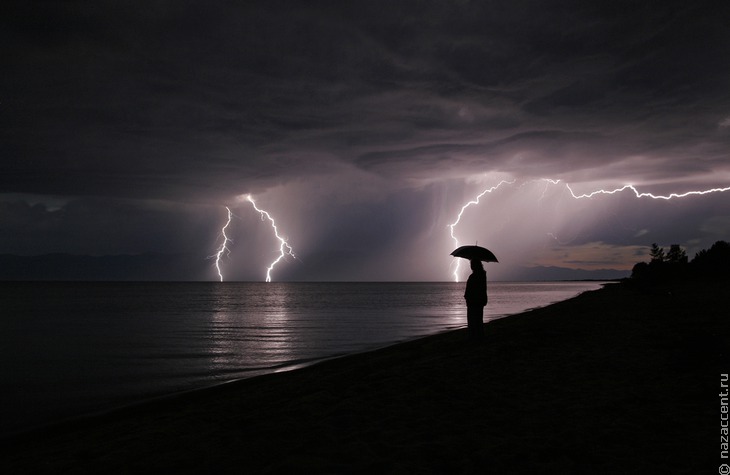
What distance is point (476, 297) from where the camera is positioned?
1498 centimetres

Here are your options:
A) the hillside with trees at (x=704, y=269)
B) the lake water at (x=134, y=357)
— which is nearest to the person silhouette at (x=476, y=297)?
the lake water at (x=134, y=357)

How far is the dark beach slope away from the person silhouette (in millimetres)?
2877

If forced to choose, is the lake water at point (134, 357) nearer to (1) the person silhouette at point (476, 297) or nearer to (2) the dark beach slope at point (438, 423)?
(2) the dark beach slope at point (438, 423)

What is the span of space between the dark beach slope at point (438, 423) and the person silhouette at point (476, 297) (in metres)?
2.88

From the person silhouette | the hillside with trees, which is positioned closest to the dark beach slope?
the person silhouette

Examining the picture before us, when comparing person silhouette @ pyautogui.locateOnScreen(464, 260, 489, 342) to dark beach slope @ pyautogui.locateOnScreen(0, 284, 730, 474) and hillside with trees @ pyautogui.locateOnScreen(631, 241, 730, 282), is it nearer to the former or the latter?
dark beach slope @ pyautogui.locateOnScreen(0, 284, 730, 474)

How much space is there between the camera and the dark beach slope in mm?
5383

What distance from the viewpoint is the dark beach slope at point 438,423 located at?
5.38 metres

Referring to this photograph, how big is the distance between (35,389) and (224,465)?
10335 millimetres

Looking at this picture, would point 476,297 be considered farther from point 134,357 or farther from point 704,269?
point 704,269

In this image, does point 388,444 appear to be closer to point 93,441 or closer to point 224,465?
point 224,465

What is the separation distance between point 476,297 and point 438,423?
8.54 m

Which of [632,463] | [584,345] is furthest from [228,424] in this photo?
[584,345]

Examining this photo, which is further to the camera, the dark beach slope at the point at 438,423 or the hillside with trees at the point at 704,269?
the hillside with trees at the point at 704,269
